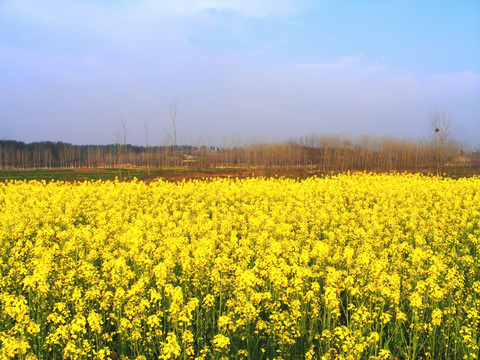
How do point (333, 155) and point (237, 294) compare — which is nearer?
point (237, 294)

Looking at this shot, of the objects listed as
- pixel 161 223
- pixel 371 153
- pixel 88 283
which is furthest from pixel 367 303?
pixel 371 153

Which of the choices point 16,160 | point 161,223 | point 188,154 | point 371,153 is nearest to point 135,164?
point 188,154

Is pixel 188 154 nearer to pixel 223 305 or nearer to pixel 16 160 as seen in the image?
pixel 16 160

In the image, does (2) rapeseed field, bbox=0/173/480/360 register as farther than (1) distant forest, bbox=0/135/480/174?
No

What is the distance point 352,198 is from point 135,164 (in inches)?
3450

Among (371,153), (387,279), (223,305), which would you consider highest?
(371,153)

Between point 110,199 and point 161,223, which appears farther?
point 110,199

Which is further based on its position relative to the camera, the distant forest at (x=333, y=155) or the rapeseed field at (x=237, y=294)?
the distant forest at (x=333, y=155)

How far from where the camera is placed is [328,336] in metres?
4.83

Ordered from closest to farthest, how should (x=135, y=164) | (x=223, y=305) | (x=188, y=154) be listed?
(x=223, y=305), (x=188, y=154), (x=135, y=164)

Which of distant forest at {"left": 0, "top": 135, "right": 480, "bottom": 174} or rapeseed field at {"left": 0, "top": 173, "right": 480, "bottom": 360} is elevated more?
distant forest at {"left": 0, "top": 135, "right": 480, "bottom": 174}

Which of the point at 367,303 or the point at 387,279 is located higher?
the point at 387,279

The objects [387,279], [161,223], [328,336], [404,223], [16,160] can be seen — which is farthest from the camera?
[16,160]

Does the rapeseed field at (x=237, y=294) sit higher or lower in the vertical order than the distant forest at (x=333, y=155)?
lower
